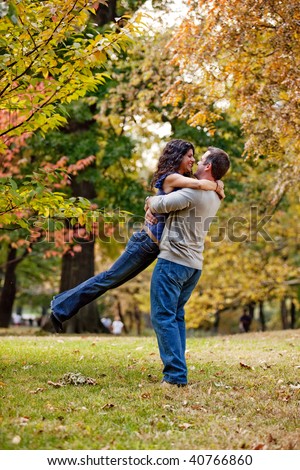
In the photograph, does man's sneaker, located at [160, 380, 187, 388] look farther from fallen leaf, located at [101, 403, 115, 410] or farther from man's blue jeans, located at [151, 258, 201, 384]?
fallen leaf, located at [101, 403, 115, 410]

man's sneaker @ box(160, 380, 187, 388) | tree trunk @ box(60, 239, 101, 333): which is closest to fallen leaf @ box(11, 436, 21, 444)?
man's sneaker @ box(160, 380, 187, 388)

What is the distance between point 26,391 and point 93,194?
1280cm

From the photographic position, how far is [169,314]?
5.95 m

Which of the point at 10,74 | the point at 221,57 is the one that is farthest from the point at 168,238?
the point at 221,57

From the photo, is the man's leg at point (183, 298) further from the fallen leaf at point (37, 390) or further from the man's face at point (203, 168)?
the fallen leaf at point (37, 390)

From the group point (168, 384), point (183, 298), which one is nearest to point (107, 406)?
point (168, 384)

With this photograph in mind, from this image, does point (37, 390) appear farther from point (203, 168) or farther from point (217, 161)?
point (217, 161)

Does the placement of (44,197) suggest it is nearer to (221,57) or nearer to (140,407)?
(140,407)

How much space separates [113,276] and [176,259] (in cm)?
70

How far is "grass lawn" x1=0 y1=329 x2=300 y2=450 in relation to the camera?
4133mm

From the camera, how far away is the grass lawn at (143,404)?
13.6 feet

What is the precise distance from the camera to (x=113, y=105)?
16062mm

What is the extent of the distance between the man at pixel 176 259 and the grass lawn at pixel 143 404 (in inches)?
13.4

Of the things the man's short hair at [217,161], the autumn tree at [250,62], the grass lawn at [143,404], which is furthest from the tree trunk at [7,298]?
the man's short hair at [217,161]
